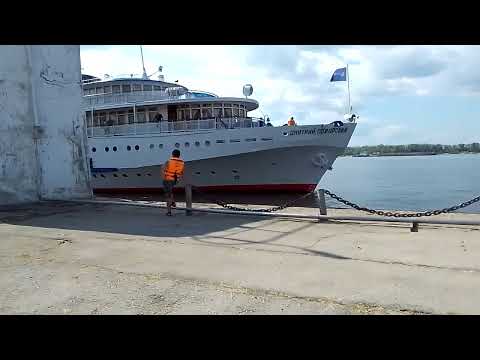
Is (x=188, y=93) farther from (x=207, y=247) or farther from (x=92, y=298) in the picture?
(x=92, y=298)

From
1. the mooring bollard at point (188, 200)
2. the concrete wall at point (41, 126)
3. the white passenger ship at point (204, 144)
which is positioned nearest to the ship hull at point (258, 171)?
the white passenger ship at point (204, 144)

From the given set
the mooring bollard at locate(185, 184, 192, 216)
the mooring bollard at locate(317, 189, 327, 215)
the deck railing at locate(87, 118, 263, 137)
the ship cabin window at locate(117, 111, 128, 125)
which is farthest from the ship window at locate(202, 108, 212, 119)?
the mooring bollard at locate(317, 189, 327, 215)

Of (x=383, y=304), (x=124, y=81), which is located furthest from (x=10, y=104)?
(x=124, y=81)

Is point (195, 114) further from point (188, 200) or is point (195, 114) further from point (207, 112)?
point (188, 200)

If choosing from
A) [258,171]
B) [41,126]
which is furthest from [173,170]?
[258,171]

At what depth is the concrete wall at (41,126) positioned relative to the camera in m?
9.78

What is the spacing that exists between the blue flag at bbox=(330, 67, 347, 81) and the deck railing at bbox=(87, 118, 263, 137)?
4.70 m

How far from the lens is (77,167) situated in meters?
11.0

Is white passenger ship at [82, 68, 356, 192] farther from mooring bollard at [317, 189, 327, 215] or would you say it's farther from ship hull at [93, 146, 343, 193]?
mooring bollard at [317, 189, 327, 215]

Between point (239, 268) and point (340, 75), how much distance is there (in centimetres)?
1734

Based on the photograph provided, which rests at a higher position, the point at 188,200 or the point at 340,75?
the point at 340,75

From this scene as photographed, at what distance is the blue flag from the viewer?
783 inches

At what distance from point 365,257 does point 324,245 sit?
75 centimetres

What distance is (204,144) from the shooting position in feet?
69.8
